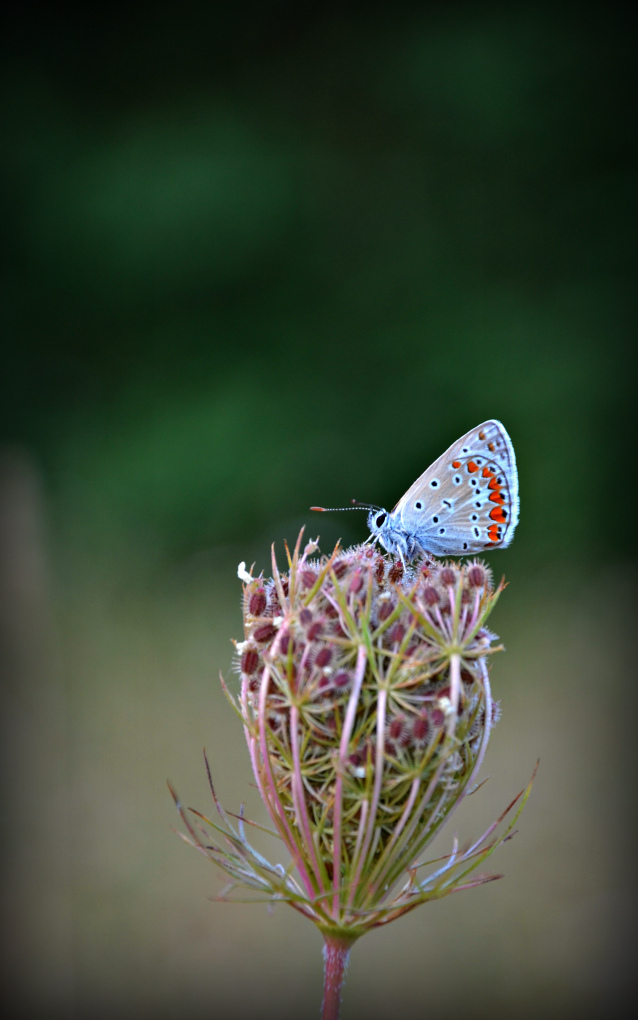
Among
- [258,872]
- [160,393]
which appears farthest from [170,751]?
[258,872]

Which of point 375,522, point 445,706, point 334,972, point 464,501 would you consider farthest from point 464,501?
point 334,972

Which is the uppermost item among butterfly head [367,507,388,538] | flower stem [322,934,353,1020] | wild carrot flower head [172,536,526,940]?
butterfly head [367,507,388,538]

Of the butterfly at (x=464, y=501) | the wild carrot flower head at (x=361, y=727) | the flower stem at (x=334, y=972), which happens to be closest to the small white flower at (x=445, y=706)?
the wild carrot flower head at (x=361, y=727)

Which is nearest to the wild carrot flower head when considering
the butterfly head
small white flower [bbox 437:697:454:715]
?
small white flower [bbox 437:697:454:715]

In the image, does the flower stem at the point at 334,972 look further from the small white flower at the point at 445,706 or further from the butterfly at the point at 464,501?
the butterfly at the point at 464,501

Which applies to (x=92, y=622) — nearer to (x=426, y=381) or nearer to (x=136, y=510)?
(x=136, y=510)

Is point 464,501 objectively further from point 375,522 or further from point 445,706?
point 445,706

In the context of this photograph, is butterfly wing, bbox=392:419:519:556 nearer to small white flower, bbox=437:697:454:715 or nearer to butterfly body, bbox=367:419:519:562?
butterfly body, bbox=367:419:519:562
